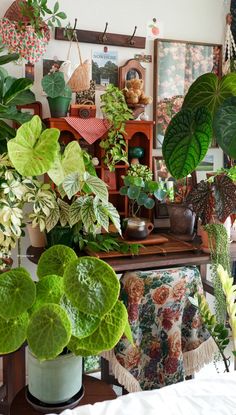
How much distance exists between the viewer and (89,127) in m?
2.21

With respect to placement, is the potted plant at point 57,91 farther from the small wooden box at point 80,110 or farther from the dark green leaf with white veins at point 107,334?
the dark green leaf with white veins at point 107,334

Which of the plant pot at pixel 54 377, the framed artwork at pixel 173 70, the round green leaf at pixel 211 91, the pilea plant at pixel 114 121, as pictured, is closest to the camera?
the round green leaf at pixel 211 91

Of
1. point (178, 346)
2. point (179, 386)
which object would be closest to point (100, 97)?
point (178, 346)

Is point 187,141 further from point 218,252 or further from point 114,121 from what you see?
point 114,121

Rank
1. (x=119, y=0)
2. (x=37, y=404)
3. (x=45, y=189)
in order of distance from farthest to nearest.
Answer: (x=119, y=0)
(x=45, y=189)
(x=37, y=404)

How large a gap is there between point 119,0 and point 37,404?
216 cm

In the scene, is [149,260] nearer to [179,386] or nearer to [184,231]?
[184,231]

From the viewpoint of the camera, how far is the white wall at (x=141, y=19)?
2.29m

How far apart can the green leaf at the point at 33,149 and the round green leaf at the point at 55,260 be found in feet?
0.77

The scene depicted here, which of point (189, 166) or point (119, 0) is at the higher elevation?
point (119, 0)

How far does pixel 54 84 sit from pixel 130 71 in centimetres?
55

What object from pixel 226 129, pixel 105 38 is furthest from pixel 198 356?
pixel 105 38

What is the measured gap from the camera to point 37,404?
1.10m

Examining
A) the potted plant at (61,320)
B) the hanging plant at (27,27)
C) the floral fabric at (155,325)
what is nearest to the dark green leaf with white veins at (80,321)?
the potted plant at (61,320)
